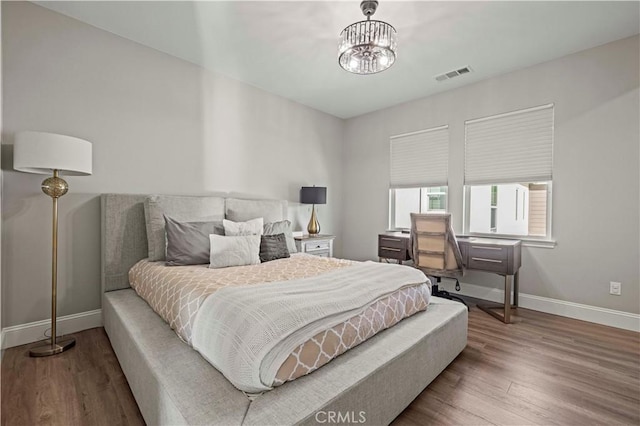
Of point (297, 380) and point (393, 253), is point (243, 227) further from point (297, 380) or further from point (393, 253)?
point (393, 253)

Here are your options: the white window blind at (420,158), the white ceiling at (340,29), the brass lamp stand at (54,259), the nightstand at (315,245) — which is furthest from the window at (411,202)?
the brass lamp stand at (54,259)

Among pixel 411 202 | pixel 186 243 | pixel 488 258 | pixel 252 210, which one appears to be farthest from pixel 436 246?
pixel 186 243

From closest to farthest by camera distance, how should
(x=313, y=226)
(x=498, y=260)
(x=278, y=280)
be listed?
(x=278, y=280)
(x=498, y=260)
(x=313, y=226)

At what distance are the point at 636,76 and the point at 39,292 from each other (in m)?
5.55

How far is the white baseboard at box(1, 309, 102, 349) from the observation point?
2.21 m

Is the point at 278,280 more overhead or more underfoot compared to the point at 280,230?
more underfoot

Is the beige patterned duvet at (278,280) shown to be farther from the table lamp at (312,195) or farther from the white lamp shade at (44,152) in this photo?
the table lamp at (312,195)

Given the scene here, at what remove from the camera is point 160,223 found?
2639mm

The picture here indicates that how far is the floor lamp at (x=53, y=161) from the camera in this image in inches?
78.1

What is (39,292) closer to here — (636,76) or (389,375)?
(389,375)

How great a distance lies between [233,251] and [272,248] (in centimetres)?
46

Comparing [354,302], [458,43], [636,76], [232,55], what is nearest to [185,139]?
[232,55]

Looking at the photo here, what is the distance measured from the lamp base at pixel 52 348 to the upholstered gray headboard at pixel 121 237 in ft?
1.43

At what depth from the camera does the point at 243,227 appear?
283cm
